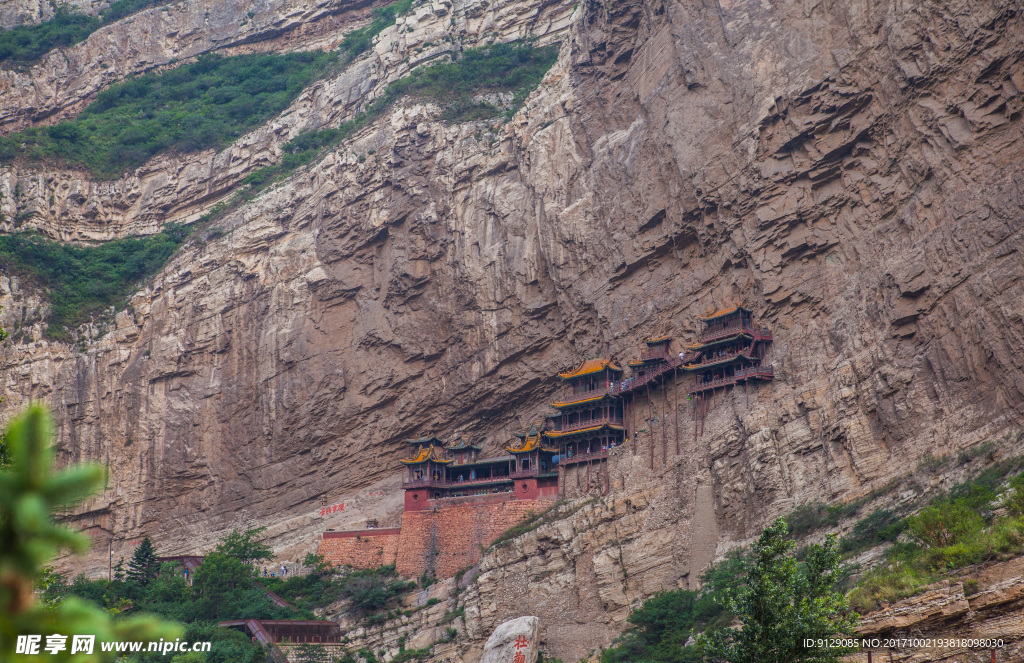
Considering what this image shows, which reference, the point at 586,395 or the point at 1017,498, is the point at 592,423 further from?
the point at 1017,498

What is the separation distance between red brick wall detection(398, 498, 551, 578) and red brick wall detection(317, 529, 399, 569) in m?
0.58

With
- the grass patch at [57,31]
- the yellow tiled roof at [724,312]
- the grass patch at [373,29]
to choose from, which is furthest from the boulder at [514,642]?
the grass patch at [57,31]

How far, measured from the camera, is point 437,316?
1654 inches

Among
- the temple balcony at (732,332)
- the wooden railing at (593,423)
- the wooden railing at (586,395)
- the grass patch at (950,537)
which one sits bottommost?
the grass patch at (950,537)

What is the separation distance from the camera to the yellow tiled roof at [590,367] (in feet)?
116

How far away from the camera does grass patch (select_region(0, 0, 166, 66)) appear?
65000mm

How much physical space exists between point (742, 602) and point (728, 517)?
1402 cm

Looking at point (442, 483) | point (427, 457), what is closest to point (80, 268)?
point (427, 457)

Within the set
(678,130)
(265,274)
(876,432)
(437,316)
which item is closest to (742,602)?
(876,432)

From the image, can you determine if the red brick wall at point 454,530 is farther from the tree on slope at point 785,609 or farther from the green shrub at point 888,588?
the tree on slope at point 785,609

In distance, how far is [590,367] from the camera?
3591 centimetres

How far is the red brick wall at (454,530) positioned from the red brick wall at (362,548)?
1.89 ft

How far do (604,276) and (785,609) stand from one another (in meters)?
23.9

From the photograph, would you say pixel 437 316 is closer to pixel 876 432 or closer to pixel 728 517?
pixel 728 517
